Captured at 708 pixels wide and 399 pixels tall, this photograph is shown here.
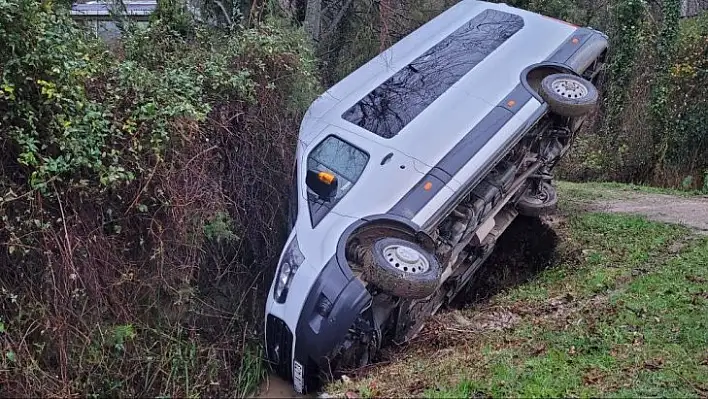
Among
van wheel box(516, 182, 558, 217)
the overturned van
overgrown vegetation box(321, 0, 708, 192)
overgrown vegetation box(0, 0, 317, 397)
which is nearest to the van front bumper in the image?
the overturned van

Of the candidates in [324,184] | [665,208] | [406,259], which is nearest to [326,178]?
[324,184]

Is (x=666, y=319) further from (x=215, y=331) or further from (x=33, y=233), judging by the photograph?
(x=33, y=233)

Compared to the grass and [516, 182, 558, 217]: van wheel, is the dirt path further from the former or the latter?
[516, 182, 558, 217]: van wheel

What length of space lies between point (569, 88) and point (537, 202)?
1328mm

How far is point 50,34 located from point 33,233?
1556 mm

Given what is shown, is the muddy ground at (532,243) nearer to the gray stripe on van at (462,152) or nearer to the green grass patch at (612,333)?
the green grass patch at (612,333)

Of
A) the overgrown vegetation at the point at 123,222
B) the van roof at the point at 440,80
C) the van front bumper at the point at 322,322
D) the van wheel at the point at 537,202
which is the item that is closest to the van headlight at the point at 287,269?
the van front bumper at the point at 322,322

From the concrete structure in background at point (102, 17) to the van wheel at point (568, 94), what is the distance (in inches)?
176

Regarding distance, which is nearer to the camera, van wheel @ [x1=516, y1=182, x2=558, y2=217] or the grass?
the grass

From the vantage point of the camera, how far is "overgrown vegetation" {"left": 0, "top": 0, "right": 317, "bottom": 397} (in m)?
4.79

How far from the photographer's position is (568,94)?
6.14 metres

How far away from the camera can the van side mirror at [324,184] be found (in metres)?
5.37

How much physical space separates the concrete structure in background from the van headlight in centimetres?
322

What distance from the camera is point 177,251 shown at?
547 cm
